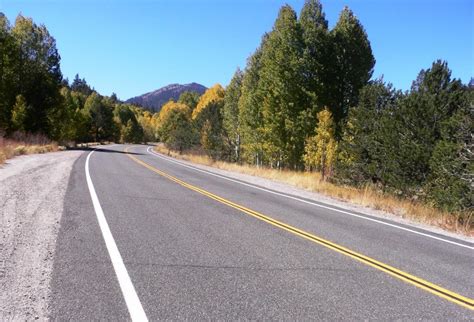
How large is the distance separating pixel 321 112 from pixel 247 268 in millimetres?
25318

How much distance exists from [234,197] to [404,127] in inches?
421

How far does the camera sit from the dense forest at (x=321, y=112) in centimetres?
1928

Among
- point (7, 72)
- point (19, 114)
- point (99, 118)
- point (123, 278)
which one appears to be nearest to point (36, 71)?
point (7, 72)

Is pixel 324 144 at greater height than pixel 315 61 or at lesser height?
lesser

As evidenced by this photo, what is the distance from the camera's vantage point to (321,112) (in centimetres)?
3028

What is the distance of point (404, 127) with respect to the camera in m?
20.7

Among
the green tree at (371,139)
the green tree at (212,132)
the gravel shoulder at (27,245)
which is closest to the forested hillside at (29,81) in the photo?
the green tree at (212,132)

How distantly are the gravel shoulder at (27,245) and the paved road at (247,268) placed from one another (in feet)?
0.63

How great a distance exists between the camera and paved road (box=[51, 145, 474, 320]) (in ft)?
15.4

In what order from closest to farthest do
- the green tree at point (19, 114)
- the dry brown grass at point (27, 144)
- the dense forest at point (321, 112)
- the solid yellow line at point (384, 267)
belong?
the solid yellow line at point (384, 267) < the dense forest at point (321, 112) < the dry brown grass at point (27, 144) < the green tree at point (19, 114)

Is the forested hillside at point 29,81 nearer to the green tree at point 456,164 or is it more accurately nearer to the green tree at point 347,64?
the green tree at point 347,64

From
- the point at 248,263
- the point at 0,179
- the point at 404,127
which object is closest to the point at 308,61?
the point at 404,127

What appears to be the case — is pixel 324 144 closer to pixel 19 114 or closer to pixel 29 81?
pixel 19 114

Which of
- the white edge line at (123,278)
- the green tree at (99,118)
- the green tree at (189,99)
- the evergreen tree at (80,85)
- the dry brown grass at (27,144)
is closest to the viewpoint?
the white edge line at (123,278)
